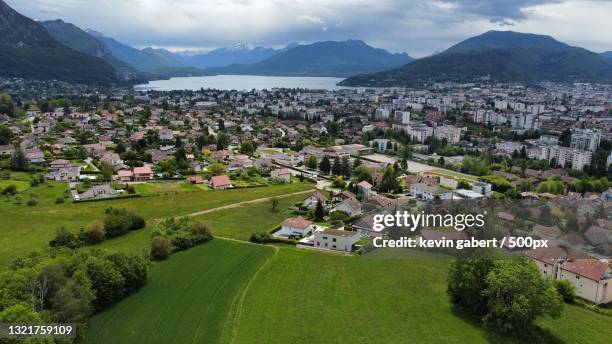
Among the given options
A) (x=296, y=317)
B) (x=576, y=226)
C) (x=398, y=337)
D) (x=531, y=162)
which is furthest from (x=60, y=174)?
(x=531, y=162)

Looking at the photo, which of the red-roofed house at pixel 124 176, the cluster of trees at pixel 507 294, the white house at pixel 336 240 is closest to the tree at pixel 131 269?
the white house at pixel 336 240

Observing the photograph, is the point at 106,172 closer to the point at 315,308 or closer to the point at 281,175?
the point at 281,175

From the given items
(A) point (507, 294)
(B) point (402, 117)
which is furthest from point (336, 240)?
(B) point (402, 117)

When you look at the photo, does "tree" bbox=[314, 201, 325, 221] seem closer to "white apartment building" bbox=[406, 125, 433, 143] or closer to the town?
the town

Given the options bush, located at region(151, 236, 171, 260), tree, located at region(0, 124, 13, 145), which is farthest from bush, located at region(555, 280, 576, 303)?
tree, located at region(0, 124, 13, 145)

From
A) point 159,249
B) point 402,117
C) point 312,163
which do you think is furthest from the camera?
point 402,117

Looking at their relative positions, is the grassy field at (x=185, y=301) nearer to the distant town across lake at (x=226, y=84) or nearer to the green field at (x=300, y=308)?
the green field at (x=300, y=308)
